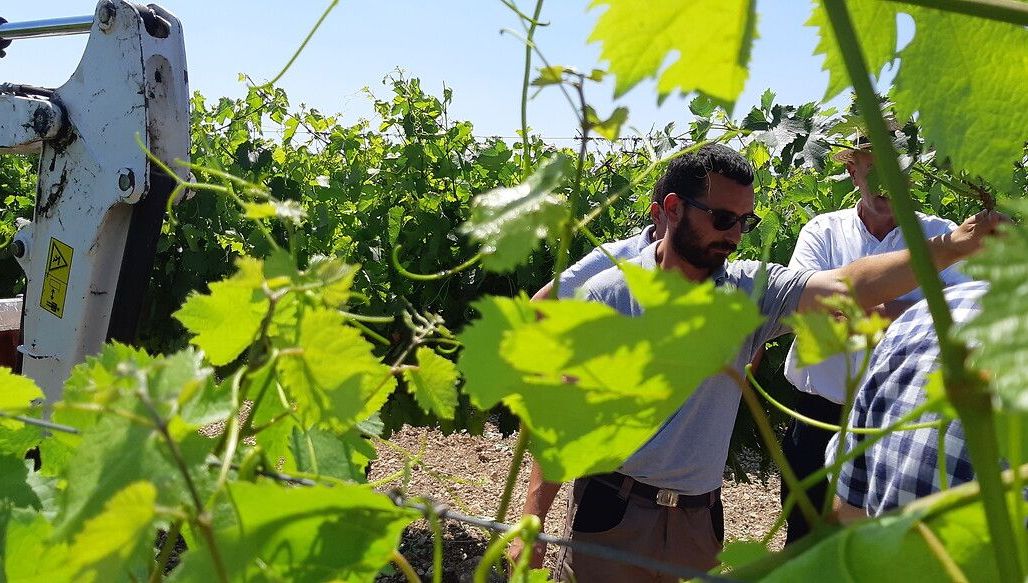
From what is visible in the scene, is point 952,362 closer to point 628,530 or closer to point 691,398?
point 691,398

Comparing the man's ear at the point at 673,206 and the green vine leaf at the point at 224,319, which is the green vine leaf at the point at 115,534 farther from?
the man's ear at the point at 673,206

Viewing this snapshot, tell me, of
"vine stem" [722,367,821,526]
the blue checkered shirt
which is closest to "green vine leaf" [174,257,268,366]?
"vine stem" [722,367,821,526]

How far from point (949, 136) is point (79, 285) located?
2.22 m

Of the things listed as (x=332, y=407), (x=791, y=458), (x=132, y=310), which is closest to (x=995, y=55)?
(x=332, y=407)

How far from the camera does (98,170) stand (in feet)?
Answer: 7.34

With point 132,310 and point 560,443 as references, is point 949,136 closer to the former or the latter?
point 560,443

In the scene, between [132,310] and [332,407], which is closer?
[332,407]

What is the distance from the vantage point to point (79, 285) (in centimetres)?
227

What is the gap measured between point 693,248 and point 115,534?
2.53 meters

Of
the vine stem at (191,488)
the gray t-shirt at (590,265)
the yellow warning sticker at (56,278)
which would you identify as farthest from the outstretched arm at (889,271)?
the vine stem at (191,488)

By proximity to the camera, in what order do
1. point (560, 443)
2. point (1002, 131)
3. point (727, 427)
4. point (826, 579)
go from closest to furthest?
point (826, 579), point (560, 443), point (1002, 131), point (727, 427)

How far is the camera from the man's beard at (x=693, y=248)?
2770 mm

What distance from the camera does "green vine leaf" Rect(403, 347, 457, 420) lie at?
63cm

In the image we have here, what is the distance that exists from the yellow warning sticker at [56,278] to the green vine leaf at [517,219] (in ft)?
7.24
